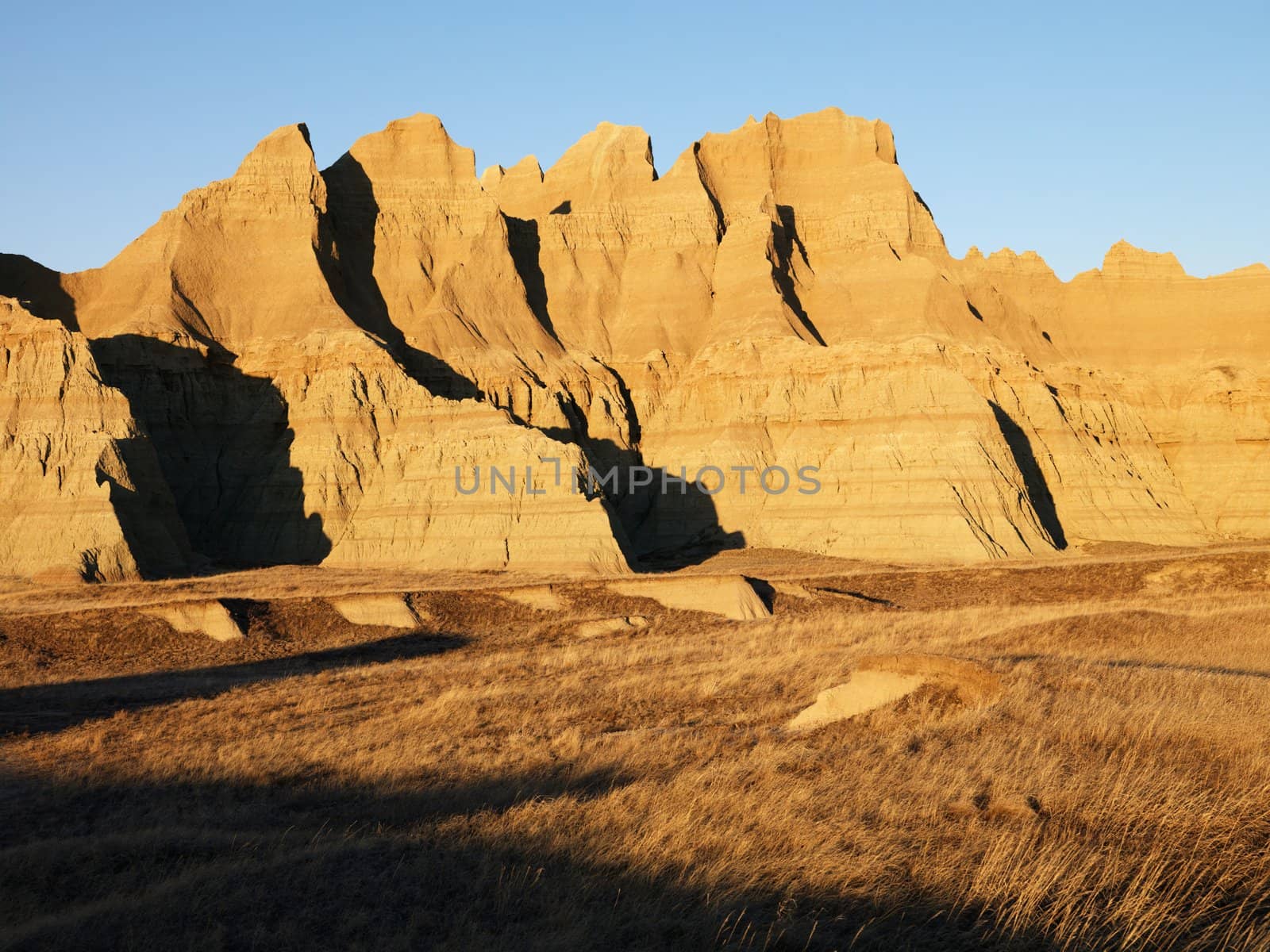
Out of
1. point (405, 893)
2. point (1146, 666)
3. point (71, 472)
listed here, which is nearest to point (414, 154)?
point (71, 472)

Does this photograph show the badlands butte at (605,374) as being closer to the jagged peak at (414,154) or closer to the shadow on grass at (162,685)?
the jagged peak at (414,154)

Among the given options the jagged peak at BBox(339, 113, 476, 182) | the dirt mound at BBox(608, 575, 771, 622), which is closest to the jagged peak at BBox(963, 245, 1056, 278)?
the jagged peak at BBox(339, 113, 476, 182)

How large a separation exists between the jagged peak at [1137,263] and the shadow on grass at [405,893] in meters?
80.8

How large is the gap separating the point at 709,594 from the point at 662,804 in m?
24.0

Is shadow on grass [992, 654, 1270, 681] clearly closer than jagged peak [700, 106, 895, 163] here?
Yes

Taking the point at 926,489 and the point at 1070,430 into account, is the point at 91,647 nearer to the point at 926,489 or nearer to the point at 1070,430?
the point at 926,489

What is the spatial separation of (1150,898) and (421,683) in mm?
14829

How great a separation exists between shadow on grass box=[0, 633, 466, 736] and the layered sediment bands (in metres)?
21.7

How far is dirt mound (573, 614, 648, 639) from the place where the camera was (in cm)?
2864

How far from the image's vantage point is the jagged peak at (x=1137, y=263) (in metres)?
78.6

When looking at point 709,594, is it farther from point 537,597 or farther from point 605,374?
point 605,374

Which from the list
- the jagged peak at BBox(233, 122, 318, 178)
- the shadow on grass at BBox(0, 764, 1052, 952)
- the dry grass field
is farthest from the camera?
the jagged peak at BBox(233, 122, 318, 178)

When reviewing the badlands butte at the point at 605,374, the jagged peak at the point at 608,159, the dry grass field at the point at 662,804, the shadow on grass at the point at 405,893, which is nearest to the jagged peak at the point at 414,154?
the badlands butte at the point at 605,374

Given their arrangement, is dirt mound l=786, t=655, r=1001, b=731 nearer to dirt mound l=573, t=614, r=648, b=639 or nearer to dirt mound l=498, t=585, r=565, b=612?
dirt mound l=573, t=614, r=648, b=639
